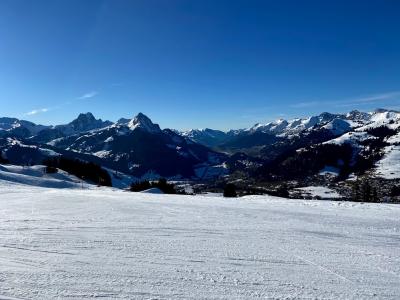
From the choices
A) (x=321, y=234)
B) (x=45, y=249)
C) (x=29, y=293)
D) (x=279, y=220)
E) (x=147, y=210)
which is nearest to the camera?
(x=29, y=293)

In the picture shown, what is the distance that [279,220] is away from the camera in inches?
709

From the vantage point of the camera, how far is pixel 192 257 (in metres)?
10.3

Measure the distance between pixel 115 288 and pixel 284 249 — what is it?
6.36m

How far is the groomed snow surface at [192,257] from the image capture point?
775cm

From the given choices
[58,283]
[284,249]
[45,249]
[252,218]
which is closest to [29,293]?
[58,283]

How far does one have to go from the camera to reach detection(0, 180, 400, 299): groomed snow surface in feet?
25.4

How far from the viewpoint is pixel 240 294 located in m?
7.61

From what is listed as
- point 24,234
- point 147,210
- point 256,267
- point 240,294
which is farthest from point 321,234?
point 24,234

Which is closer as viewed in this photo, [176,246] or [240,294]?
[240,294]

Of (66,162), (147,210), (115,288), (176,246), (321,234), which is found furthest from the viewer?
(66,162)

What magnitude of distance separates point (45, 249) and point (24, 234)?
2.33m

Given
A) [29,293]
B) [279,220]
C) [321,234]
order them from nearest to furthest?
[29,293], [321,234], [279,220]

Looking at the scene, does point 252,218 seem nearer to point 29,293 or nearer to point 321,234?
point 321,234

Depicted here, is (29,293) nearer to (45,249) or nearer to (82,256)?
(82,256)
